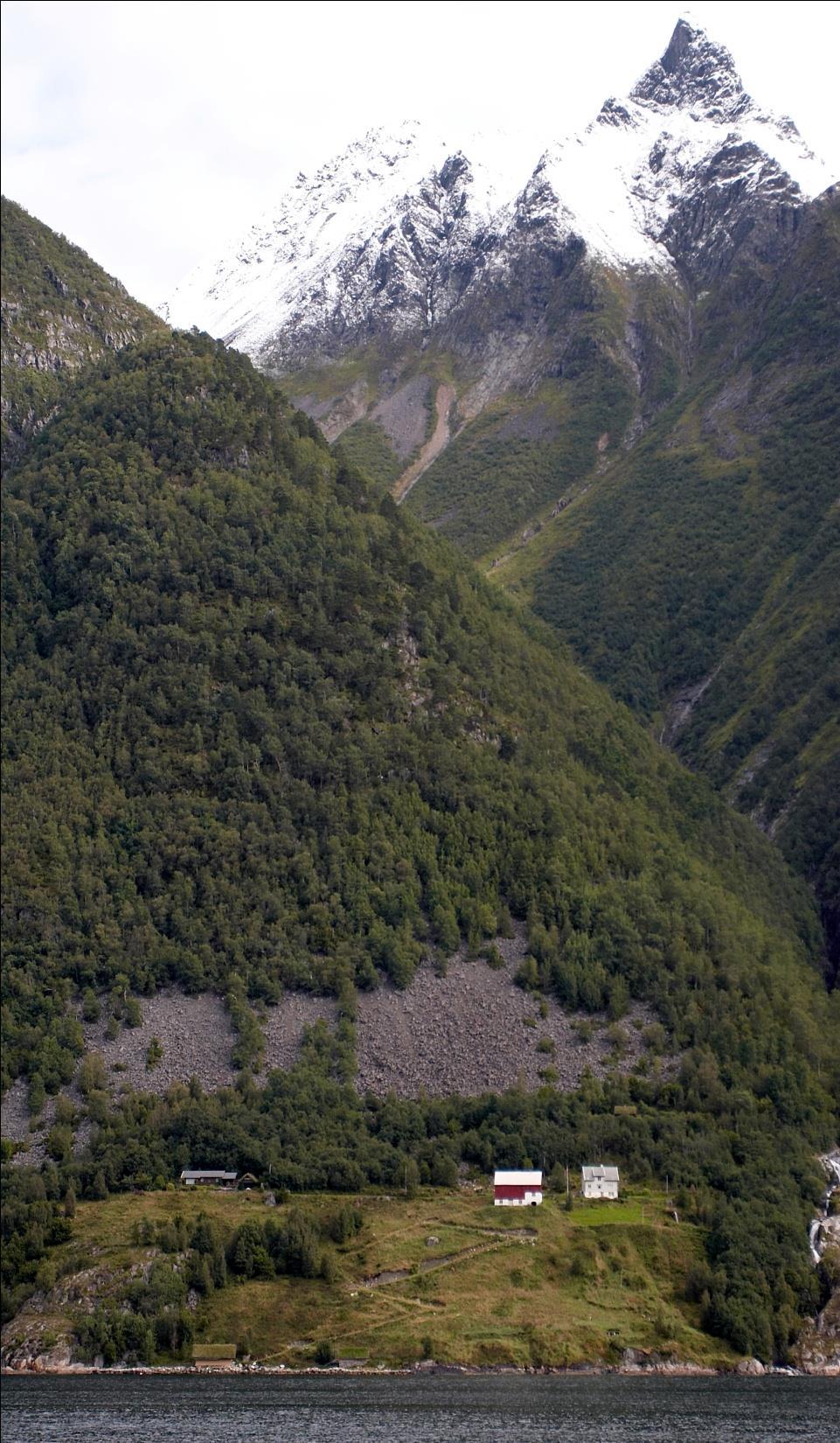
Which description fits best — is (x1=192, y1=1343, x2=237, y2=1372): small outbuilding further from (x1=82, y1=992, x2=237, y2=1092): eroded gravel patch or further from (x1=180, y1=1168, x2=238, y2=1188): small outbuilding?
(x1=82, y1=992, x2=237, y2=1092): eroded gravel patch

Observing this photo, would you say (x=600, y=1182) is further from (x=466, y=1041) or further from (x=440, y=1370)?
(x=440, y=1370)

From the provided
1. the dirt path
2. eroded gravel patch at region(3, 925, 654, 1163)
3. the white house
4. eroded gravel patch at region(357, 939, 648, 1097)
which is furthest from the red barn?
eroded gravel patch at region(3, 925, 654, 1163)

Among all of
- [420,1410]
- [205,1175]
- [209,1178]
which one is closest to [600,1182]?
[209,1178]

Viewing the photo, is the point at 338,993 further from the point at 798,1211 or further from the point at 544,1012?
the point at 798,1211

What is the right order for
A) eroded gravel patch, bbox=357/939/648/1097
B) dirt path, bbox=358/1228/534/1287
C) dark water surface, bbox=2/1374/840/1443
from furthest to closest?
eroded gravel patch, bbox=357/939/648/1097 < dirt path, bbox=358/1228/534/1287 < dark water surface, bbox=2/1374/840/1443

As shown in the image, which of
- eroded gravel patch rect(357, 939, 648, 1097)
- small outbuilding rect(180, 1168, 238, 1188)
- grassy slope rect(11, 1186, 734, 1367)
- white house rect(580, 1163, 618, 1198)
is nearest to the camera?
grassy slope rect(11, 1186, 734, 1367)

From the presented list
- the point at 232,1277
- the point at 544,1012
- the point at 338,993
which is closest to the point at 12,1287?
the point at 232,1277
